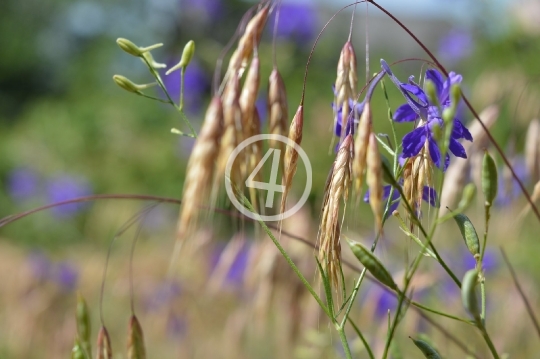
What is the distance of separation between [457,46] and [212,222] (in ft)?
16.0

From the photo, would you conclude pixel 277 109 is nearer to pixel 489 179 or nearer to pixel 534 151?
pixel 489 179

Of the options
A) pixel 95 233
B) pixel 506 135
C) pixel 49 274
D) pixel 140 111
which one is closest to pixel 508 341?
pixel 49 274

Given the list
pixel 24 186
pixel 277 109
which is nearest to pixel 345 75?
pixel 277 109

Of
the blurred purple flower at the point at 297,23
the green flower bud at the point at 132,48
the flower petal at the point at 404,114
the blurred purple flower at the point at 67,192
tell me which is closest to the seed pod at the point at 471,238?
the flower petal at the point at 404,114

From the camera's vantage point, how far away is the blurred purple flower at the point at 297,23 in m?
4.93

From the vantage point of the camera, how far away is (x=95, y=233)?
555 cm

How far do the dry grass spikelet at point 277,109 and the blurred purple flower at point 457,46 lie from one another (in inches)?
188

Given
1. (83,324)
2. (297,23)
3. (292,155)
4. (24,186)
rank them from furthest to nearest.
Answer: (24,186) < (297,23) < (83,324) < (292,155)

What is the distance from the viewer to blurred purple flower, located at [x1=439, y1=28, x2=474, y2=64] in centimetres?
540

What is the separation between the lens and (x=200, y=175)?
2.30 feet

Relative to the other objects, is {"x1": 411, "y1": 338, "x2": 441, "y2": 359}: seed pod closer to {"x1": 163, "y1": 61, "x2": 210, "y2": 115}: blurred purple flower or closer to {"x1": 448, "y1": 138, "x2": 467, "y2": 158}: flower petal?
{"x1": 448, "y1": 138, "x2": 467, "y2": 158}: flower petal

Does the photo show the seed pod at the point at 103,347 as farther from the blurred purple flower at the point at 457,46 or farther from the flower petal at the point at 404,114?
the blurred purple flower at the point at 457,46

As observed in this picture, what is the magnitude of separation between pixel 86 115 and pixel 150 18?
208 inches

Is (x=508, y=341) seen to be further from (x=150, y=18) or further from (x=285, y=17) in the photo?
(x=150, y=18)
